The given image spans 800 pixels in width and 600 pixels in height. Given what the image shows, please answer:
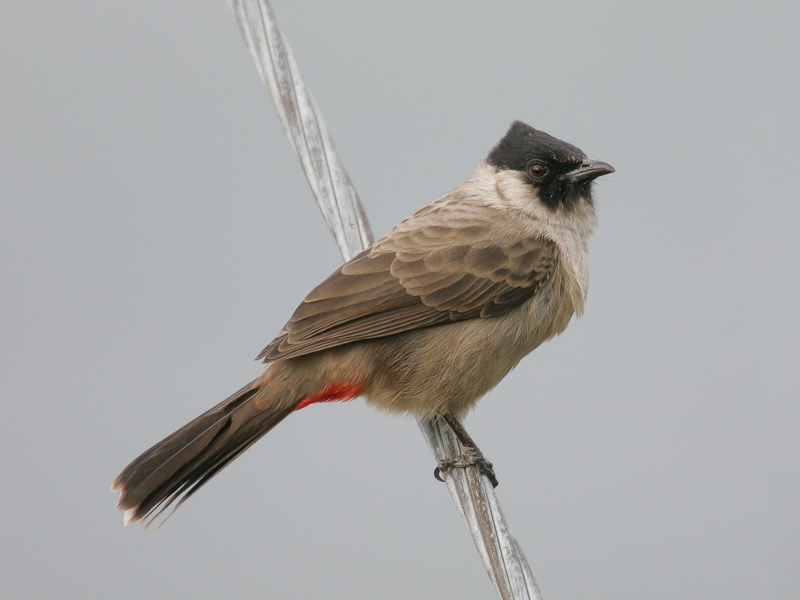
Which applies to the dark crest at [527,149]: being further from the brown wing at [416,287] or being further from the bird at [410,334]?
the brown wing at [416,287]

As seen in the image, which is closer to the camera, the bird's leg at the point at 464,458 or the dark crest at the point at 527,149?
the bird's leg at the point at 464,458

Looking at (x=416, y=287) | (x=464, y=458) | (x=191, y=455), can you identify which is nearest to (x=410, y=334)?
(x=416, y=287)

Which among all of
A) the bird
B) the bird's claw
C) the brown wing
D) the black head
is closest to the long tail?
the bird

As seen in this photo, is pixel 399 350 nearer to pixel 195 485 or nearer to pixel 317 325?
pixel 317 325

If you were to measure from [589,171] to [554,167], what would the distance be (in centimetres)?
12

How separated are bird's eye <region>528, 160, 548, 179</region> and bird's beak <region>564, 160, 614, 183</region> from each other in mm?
80

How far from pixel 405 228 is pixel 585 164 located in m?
0.65

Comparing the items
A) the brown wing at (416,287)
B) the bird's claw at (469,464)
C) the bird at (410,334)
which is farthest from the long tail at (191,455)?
the bird's claw at (469,464)

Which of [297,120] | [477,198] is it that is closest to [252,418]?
[297,120]

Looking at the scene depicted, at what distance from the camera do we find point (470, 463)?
2404mm

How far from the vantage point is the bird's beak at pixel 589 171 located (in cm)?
291

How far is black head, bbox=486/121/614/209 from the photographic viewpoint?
2955 millimetres

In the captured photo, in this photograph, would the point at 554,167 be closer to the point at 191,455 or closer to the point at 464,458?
the point at 464,458

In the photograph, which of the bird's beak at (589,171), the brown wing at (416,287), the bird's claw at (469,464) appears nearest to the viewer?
the bird's claw at (469,464)
